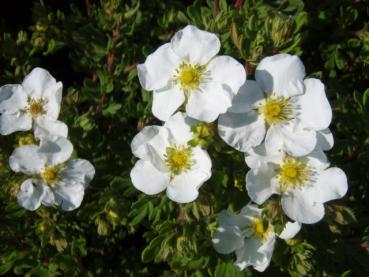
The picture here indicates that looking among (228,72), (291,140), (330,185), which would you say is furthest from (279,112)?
(330,185)

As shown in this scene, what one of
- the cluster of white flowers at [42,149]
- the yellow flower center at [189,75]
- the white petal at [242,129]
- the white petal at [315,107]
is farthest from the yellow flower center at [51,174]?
the white petal at [315,107]

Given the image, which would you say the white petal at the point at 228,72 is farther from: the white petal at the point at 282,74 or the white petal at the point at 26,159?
the white petal at the point at 26,159

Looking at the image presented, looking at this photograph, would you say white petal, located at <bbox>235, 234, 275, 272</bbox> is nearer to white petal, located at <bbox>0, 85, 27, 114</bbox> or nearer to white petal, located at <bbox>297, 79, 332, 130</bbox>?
white petal, located at <bbox>297, 79, 332, 130</bbox>

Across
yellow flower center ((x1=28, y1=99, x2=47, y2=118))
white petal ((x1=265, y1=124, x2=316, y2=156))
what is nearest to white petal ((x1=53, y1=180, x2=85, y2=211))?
yellow flower center ((x1=28, y1=99, x2=47, y2=118))

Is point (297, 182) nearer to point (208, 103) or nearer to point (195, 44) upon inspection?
point (208, 103)

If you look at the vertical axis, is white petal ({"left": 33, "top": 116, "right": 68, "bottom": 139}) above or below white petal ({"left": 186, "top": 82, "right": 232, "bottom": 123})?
below

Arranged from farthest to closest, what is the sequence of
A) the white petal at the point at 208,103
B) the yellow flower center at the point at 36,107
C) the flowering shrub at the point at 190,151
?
1. the yellow flower center at the point at 36,107
2. the flowering shrub at the point at 190,151
3. the white petal at the point at 208,103
